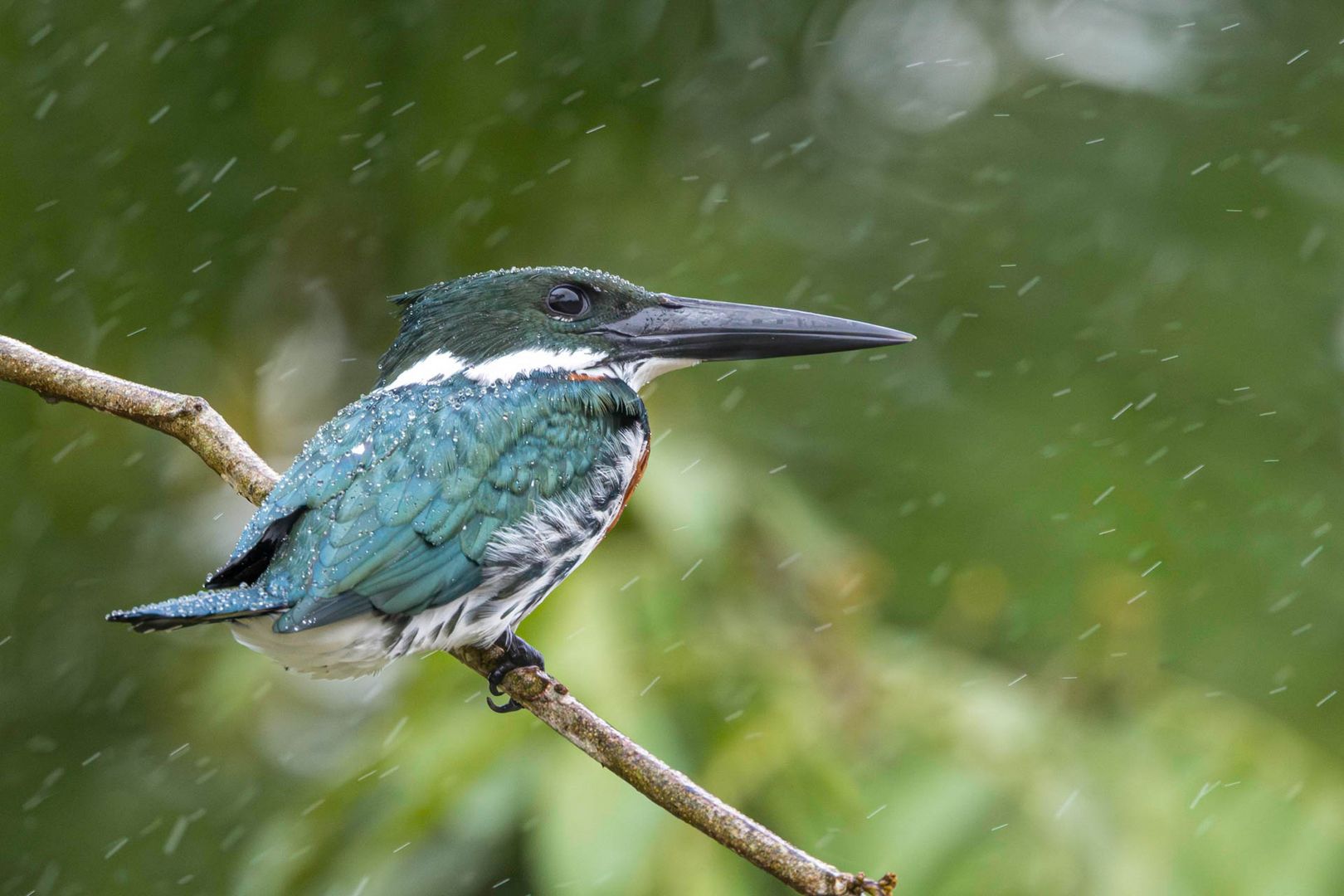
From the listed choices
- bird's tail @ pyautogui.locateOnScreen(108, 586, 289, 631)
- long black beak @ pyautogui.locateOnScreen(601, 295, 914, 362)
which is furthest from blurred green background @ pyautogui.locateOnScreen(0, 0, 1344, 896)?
bird's tail @ pyautogui.locateOnScreen(108, 586, 289, 631)

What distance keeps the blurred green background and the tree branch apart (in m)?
1.22

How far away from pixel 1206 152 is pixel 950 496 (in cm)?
160

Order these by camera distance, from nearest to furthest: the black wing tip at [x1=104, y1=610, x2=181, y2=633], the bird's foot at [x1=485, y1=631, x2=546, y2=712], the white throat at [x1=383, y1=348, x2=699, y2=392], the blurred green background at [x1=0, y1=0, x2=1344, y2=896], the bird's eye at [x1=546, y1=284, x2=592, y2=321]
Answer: the black wing tip at [x1=104, y1=610, x2=181, y2=633], the bird's foot at [x1=485, y1=631, x2=546, y2=712], the white throat at [x1=383, y1=348, x2=699, y2=392], the bird's eye at [x1=546, y1=284, x2=592, y2=321], the blurred green background at [x1=0, y1=0, x2=1344, y2=896]

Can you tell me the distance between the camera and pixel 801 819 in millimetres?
2988

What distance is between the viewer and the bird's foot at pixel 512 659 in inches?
103

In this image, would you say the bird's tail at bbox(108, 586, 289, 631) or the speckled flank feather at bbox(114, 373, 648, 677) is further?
the speckled flank feather at bbox(114, 373, 648, 677)

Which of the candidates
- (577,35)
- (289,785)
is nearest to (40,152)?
(577,35)

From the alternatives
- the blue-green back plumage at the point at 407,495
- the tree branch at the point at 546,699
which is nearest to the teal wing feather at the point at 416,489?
the blue-green back plumage at the point at 407,495

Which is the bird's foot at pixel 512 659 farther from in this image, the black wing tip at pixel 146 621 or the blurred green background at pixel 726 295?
the blurred green background at pixel 726 295

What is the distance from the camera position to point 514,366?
2893 millimetres

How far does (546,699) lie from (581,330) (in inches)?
32.9

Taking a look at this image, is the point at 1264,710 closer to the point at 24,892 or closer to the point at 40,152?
the point at 24,892

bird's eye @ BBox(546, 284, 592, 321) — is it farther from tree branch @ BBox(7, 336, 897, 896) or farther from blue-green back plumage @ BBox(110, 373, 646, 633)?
tree branch @ BBox(7, 336, 897, 896)

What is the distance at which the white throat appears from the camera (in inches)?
113
